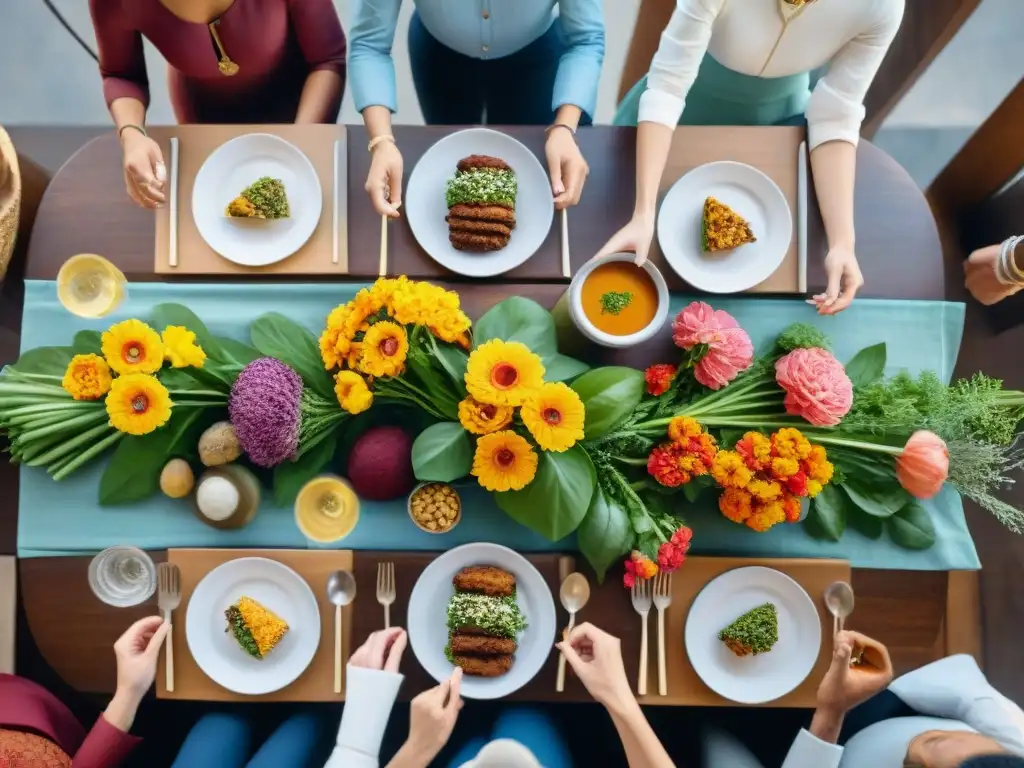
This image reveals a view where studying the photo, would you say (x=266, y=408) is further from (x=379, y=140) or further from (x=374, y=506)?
(x=379, y=140)

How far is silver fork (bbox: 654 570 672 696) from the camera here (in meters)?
1.13

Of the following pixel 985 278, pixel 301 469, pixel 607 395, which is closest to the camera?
pixel 607 395

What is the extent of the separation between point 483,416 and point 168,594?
0.67 metres

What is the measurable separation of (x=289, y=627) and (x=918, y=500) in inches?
44.7

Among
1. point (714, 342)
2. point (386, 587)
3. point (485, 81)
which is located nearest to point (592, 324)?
point (714, 342)

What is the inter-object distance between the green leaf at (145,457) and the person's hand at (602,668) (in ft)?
2.32

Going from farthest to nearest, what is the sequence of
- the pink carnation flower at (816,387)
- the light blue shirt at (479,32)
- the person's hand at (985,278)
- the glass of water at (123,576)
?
the person's hand at (985,278)
the light blue shirt at (479,32)
the glass of water at (123,576)
the pink carnation flower at (816,387)

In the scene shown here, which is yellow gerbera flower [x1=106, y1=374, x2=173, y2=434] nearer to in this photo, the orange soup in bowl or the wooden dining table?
the wooden dining table

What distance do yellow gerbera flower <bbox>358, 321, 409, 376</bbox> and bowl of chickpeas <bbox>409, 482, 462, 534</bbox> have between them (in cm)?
24

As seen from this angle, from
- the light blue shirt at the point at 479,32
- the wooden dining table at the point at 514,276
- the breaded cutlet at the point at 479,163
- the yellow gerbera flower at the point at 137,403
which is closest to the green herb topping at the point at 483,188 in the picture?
the breaded cutlet at the point at 479,163

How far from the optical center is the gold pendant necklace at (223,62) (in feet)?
3.83

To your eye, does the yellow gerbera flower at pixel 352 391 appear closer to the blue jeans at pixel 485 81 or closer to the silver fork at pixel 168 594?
the silver fork at pixel 168 594

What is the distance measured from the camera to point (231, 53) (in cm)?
125

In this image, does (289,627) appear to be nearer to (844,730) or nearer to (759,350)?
(759,350)
